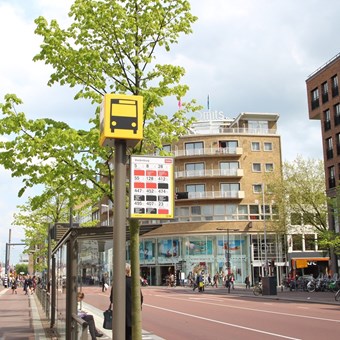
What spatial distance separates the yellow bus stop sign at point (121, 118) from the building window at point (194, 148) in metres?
66.4

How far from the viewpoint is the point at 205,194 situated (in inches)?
2773

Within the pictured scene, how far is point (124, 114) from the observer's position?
18.3 feet

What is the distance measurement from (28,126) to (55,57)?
1403 millimetres

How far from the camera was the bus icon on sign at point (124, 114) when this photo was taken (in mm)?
5566

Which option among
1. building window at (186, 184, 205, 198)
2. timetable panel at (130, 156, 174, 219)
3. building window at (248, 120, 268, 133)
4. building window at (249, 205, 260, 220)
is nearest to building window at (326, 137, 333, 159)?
building window at (249, 205, 260, 220)

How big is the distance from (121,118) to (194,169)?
66.4 m

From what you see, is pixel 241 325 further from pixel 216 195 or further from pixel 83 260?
pixel 216 195

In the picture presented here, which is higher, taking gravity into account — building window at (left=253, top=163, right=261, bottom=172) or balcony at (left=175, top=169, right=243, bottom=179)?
building window at (left=253, top=163, right=261, bottom=172)

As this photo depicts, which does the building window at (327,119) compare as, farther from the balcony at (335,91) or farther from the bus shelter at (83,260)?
the bus shelter at (83,260)

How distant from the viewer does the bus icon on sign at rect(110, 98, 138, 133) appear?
5.57 m

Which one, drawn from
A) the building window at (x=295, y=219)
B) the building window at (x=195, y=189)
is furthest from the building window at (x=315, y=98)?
the building window at (x=195, y=189)

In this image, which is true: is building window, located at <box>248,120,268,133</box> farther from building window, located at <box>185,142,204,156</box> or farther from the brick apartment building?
the brick apartment building

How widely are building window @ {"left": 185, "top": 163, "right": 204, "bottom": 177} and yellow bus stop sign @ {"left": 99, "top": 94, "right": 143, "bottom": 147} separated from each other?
215ft

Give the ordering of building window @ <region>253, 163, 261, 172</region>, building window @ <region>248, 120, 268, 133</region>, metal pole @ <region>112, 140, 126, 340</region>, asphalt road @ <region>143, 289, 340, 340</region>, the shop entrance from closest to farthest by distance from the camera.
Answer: metal pole @ <region>112, 140, 126, 340</region>, asphalt road @ <region>143, 289, 340, 340</region>, building window @ <region>253, 163, 261, 172</region>, the shop entrance, building window @ <region>248, 120, 268, 133</region>
